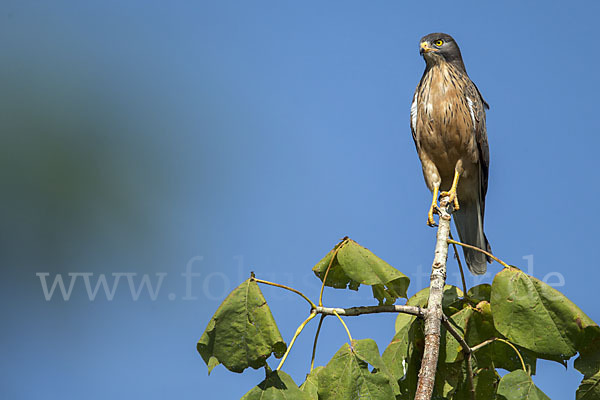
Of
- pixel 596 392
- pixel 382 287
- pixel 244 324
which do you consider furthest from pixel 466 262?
pixel 244 324

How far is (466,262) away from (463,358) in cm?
264

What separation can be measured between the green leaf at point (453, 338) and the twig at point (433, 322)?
0.98ft

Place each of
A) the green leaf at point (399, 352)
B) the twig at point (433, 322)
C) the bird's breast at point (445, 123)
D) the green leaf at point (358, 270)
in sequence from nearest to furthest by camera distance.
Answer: the twig at point (433, 322)
the green leaf at point (358, 270)
the green leaf at point (399, 352)
the bird's breast at point (445, 123)

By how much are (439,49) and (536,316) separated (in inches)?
146

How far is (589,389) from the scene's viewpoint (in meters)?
2.51

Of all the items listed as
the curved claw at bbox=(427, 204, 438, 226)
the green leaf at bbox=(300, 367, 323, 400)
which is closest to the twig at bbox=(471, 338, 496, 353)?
the green leaf at bbox=(300, 367, 323, 400)

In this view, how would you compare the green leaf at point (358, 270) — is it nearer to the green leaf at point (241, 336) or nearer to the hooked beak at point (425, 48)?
the green leaf at point (241, 336)

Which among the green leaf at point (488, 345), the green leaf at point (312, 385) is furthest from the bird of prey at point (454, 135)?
the green leaf at point (312, 385)

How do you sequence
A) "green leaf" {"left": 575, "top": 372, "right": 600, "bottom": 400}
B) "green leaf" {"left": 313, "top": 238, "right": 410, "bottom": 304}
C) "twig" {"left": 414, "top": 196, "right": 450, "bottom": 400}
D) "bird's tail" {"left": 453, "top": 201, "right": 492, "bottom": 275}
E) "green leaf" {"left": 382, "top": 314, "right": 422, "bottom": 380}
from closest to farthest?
"twig" {"left": 414, "top": 196, "right": 450, "bottom": 400}
"green leaf" {"left": 575, "top": 372, "right": 600, "bottom": 400}
"green leaf" {"left": 313, "top": 238, "right": 410, "bottom": 304}
"green leaf" {"left": 382, "top": 314, "right": 422, "bottom": 380}
"bird's tail" {"left": 453, "top": 201, "right": 492, "bottom": 275}

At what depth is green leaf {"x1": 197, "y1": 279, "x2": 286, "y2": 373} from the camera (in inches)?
97.1

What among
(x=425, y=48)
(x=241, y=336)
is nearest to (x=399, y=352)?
(x=241, y=336)

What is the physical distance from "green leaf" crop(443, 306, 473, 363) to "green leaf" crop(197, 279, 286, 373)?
84cm

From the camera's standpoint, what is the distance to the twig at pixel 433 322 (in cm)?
238

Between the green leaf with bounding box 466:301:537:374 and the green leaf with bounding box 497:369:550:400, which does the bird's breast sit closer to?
the green leaf with bounding box 466:301:537:374
